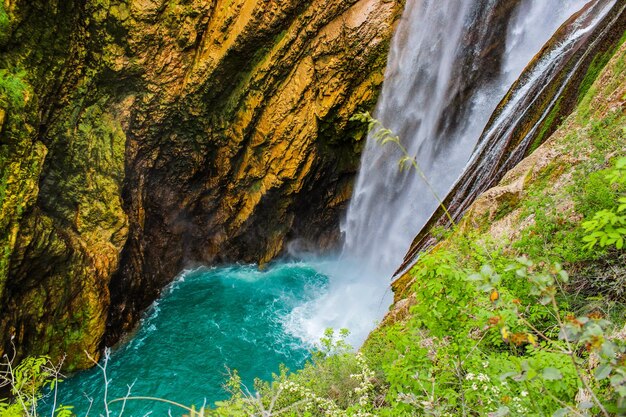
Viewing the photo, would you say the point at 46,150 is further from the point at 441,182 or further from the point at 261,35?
the point at 441,182

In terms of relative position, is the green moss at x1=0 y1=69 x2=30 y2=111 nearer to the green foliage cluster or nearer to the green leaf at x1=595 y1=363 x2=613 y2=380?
the green foliage cluster

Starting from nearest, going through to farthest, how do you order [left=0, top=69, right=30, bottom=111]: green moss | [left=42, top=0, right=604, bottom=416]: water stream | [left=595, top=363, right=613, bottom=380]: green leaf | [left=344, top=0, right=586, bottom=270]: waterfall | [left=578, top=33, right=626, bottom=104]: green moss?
[left=595, top=363, right=613, bottom=380]: green leaf
[left=578, top=33, right=626, bottom=104]: green moss
[left=0, top=69, right=30, bottom=111]: green moss
[left=42, top=0, right=604, bottom=416]: water stream
[left=344, top=0, right=586, bottom=270]: waterfall

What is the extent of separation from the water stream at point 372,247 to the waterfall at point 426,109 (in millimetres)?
30

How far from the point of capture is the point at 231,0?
11.8m

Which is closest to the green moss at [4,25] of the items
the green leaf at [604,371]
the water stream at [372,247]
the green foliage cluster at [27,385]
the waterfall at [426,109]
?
the green foliage cluster at [27,385]

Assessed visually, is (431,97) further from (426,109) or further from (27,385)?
(27,385)

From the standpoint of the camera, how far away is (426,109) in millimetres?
12969

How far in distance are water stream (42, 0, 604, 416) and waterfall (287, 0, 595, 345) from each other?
0.03 metres

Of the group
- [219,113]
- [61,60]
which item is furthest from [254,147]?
[61,60]

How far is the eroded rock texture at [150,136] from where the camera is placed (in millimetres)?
9711

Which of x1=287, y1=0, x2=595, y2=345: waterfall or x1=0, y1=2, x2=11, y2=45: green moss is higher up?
x1=0, y1=2, x2=11, y2=45: green moss

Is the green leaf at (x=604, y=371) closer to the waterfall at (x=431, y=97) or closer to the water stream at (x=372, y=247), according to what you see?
the water stream at (x=372, y=247)

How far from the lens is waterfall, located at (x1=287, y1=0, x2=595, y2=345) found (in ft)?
37.9

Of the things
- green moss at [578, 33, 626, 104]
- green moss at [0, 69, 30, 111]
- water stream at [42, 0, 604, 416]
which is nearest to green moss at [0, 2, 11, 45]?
green moss at [0, 69, 30, 111]
